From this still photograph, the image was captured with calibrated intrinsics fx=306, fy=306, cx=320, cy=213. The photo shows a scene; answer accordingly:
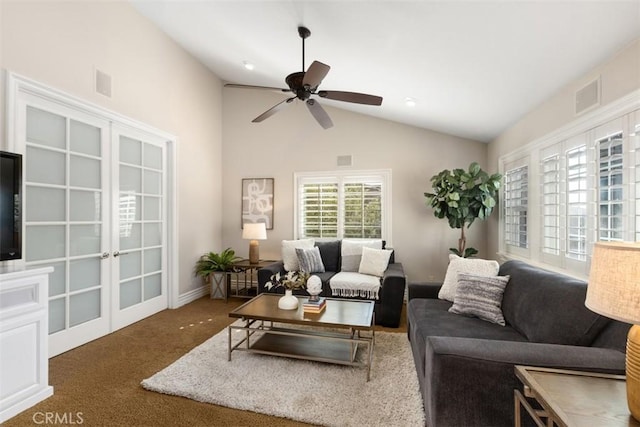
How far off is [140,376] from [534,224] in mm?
4008

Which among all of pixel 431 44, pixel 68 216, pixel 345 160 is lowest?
pixel 68 216

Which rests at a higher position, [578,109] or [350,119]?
[350,119]

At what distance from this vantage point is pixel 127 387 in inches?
91.7

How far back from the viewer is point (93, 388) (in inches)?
91.5

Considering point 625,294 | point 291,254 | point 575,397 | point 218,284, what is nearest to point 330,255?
point 291,254

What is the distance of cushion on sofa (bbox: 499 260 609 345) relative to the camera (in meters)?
1.74

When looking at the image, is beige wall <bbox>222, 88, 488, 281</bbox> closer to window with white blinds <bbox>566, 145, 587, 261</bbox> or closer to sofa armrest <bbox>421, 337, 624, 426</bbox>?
window with white blinds <bbox>566, 145, 587, 261</bbox>

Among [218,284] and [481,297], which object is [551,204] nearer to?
[481,297]

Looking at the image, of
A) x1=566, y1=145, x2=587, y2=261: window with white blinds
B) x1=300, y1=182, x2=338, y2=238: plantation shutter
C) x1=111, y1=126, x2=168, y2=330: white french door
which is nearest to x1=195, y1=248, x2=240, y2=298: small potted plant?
x1=111, y1=126, x2=168, y2=330: white french door

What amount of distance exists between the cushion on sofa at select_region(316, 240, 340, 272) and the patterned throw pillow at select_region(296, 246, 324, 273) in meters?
0.19

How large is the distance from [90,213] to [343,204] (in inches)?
133

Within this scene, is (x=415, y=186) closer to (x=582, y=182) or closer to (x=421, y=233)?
(x=421, y=233)

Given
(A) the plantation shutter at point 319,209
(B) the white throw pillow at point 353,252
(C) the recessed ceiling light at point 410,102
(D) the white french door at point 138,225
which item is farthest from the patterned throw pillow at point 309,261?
(C) the recessed ceiling light at point 410,102

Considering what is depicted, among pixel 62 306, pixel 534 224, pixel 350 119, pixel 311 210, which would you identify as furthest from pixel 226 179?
pixel 534 224
